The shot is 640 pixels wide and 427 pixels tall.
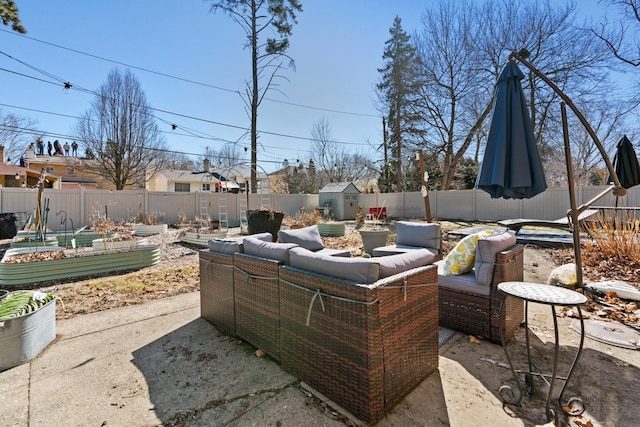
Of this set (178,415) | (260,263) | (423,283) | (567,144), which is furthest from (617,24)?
(178,415)

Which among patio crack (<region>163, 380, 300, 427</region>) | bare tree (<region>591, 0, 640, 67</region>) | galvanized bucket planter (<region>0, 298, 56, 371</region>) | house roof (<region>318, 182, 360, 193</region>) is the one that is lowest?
patio crack (<region>163, 380, 300, 427</region>)

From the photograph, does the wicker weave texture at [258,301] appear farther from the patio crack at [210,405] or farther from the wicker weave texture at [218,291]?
the patio crack at [210,405]

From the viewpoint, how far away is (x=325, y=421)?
1624 mm

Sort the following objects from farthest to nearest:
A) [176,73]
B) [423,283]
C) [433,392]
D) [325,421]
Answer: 1. [176,73]
2. [423,283]
3. [433,392]
4. [325,421]

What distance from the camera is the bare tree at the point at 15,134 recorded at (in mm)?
16328

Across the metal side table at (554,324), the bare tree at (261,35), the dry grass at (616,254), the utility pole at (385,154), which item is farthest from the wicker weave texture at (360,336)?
the utility pole at (385,154)

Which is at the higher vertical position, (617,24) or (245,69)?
(245,69)

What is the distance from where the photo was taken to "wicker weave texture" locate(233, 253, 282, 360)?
2219 mm

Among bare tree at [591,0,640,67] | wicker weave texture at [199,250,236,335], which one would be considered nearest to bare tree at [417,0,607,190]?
bare tree at [591,0,640,67]

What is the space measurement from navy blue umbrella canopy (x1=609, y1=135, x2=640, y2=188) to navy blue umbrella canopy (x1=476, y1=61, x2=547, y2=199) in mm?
2270

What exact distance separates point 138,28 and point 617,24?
51.4ft

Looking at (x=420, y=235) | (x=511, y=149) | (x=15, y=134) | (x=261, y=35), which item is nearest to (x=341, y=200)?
(x=261, y=35)

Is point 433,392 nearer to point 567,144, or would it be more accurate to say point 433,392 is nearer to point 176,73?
point 567,144

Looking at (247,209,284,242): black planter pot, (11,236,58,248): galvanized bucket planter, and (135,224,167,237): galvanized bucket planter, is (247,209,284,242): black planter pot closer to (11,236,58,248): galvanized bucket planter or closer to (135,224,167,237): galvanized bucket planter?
(135,224,167,237): galvanized bucket planter
